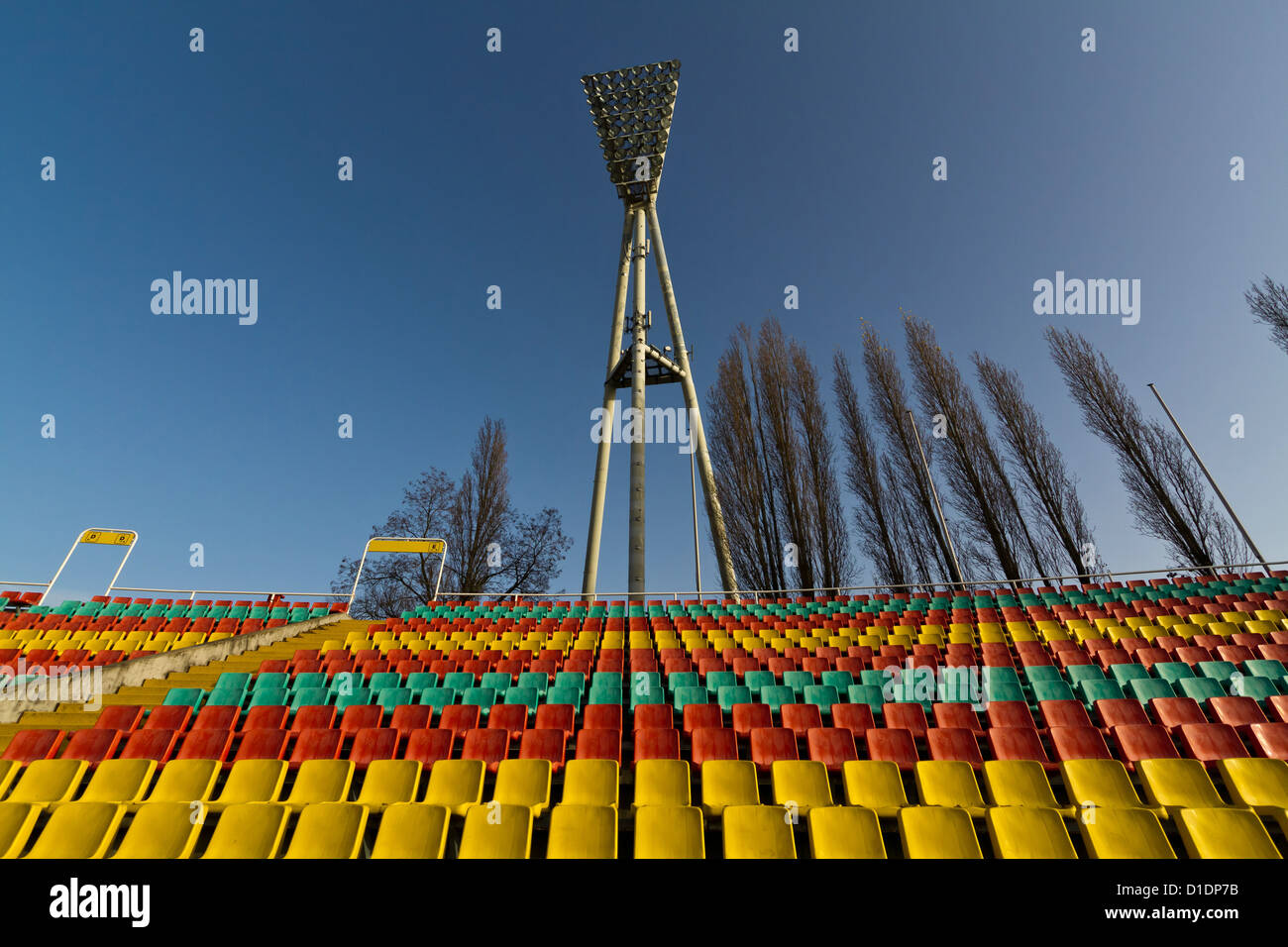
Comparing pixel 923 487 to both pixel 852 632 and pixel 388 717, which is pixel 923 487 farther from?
pixel 388 717

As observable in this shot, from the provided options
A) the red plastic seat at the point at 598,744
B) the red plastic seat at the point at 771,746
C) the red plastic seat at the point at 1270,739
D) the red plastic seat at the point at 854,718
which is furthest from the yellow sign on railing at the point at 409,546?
the red plastic seat at the point at 1270,739

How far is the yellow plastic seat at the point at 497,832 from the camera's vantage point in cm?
331

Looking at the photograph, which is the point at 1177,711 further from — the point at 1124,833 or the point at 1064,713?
the point at 1124,833

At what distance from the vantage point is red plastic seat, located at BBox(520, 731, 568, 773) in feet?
16.0

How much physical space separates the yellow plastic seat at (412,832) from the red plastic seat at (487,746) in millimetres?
1423

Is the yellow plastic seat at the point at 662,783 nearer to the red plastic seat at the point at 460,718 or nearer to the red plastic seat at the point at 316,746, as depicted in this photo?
the red plastic seat at the point at 460,718

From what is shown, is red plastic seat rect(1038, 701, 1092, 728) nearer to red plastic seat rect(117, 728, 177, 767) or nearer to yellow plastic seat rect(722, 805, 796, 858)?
yellow plastic seat rect(722, 805, 796, 858)

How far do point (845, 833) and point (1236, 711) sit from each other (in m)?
4.84

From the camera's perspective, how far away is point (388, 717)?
6.41 meters

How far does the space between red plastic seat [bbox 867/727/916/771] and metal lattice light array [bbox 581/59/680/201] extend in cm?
2421

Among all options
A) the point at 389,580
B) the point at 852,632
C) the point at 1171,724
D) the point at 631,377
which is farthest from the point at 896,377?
the point at 389,580

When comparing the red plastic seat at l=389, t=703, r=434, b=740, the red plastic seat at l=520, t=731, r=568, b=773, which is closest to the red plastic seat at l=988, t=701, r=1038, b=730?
the red plastic seat at l=520, t=731, r=568, b=773

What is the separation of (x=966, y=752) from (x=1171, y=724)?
218cm

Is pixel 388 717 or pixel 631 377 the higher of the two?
pixel 631 377
